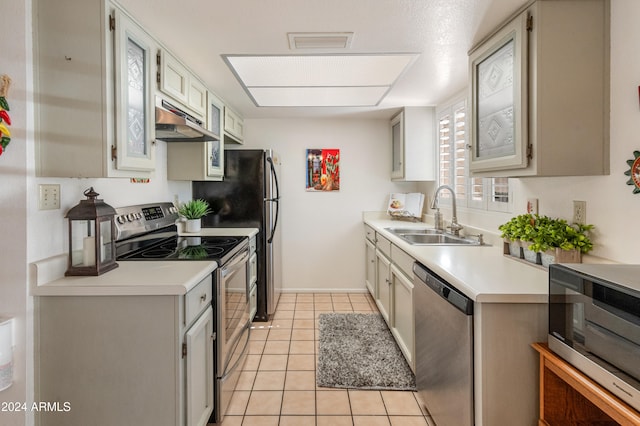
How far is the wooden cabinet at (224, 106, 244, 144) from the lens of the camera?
3501 millimetres

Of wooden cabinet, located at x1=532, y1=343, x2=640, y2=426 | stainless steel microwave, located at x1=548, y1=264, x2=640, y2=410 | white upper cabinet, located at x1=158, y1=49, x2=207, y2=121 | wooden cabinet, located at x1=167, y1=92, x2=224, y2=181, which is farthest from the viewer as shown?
wooden cabinet, located at x1=167, y1=92, x2=224, y2=181

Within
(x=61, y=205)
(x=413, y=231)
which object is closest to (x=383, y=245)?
(x=413, y=231)

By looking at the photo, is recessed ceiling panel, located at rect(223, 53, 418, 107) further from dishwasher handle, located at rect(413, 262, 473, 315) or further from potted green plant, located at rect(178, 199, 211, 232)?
dishwasher handle, located at rect(413, 262, 473, 315)

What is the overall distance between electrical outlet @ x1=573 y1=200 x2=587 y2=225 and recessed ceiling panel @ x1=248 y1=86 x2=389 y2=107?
68.6 inches

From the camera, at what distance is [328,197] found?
14.4 ft

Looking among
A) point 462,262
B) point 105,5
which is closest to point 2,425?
point 105,5

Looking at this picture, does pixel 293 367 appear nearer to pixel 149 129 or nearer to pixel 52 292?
pixel 52 292

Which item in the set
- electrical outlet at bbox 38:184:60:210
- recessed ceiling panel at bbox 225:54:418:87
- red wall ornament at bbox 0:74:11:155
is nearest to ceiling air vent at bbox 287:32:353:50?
recessed ceiling panel at bbox 225:54:418:87

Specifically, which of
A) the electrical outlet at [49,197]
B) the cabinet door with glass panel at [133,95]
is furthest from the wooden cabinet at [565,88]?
the electrical outlet at [49,197]

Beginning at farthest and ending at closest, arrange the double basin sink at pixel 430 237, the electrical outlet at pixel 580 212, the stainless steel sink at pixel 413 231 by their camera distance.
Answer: the stainless steel sink at pixel 413 231, the double basin sink at pixel 430 237, the electrical outlet at pixel 580 212

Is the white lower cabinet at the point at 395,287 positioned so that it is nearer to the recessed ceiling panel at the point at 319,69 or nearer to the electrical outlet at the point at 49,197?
the recessed ceiling panel at the point at 319,69

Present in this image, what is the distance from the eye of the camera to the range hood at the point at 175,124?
76.9 inches

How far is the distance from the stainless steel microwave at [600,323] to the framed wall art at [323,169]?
3252mm

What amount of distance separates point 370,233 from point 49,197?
3050 mm
